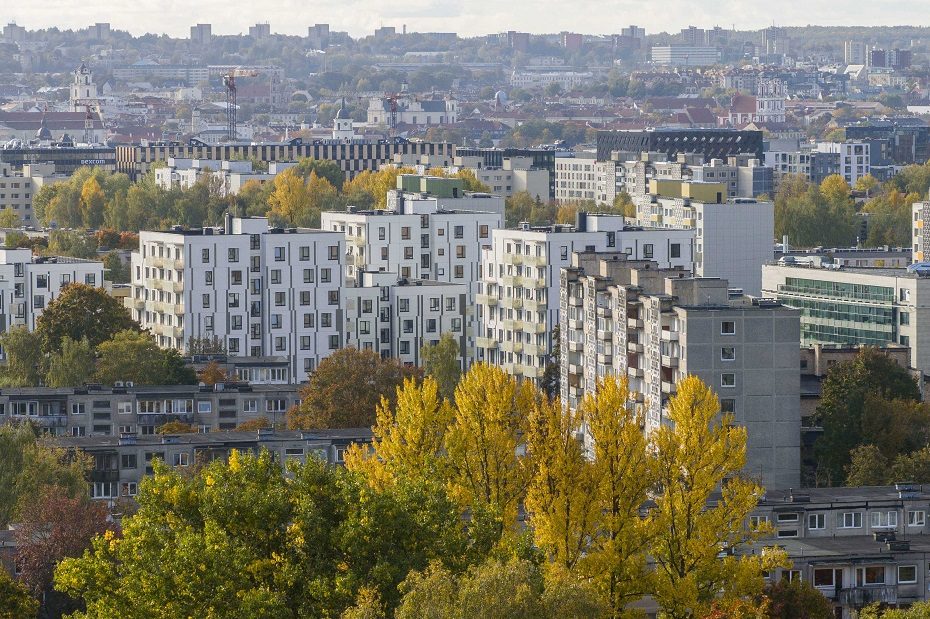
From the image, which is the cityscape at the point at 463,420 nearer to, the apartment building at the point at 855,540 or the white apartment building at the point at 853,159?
the apartment building at the point at 855,540

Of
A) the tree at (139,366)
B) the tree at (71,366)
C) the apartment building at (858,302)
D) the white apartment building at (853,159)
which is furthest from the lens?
the white apartment building at (853,159)

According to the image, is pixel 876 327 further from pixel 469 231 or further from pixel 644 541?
pixel 644 541

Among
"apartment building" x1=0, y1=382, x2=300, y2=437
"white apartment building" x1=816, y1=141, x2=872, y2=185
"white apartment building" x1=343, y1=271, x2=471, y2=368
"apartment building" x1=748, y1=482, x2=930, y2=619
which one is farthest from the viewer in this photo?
"white apartment building" x1=816, y1=141, x2=872, y2=185

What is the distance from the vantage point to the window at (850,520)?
122ft

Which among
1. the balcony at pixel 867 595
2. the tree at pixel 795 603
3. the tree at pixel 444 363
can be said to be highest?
the tree at pixel 444 363

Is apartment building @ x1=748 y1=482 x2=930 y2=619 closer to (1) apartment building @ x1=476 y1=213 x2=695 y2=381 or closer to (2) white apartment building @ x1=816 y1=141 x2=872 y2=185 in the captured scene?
(1) apartment building @ x1=476 y1=213 x2=695 y2=381

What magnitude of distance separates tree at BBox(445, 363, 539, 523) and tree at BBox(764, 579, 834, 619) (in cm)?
410

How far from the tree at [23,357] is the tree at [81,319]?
0.37m

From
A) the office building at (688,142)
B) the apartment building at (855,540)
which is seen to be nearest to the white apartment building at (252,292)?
the apartment building at (855,540)

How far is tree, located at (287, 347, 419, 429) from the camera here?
48531 millimetres

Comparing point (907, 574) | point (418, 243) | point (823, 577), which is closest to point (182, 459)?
point (823, 577)

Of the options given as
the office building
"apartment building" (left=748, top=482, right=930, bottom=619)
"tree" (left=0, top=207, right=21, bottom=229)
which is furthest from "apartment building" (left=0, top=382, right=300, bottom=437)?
the office building

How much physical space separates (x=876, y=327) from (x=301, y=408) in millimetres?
17997

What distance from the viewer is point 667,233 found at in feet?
209
